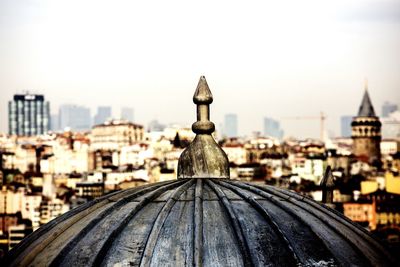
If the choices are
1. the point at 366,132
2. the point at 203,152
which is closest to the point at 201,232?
the point at 203,152

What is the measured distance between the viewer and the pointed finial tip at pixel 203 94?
8.65 metres

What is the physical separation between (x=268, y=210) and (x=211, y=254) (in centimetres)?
72

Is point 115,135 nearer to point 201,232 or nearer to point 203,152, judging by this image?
point 203,152

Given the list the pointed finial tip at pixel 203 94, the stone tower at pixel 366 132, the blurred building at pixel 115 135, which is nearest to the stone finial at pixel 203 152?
the pointed finial tip at pixel 203 94

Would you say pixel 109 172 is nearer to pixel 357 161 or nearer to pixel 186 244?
pixel 357 161

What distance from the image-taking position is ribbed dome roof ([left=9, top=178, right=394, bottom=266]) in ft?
24.0

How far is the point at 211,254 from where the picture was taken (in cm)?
729

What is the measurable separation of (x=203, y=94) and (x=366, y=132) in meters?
145

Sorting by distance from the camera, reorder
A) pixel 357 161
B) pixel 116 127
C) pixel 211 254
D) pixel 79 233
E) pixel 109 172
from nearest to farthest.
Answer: pixel 211 254, pixel 79 233, pixel 109 172, pixel 357 161, pixel 116 127

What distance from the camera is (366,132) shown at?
15188cm

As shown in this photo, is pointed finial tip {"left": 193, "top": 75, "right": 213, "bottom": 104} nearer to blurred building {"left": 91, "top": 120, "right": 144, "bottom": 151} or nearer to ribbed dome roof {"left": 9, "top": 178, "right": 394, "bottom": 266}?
ribbed dome roof {"left": 9, "top": 178, "right": 394, "bottom": 266}

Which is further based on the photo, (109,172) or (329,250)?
(109,172)

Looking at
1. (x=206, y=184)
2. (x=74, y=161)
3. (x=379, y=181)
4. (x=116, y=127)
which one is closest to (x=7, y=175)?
(x=74, y=161)

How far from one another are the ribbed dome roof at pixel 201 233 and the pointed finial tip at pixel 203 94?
59 cm
